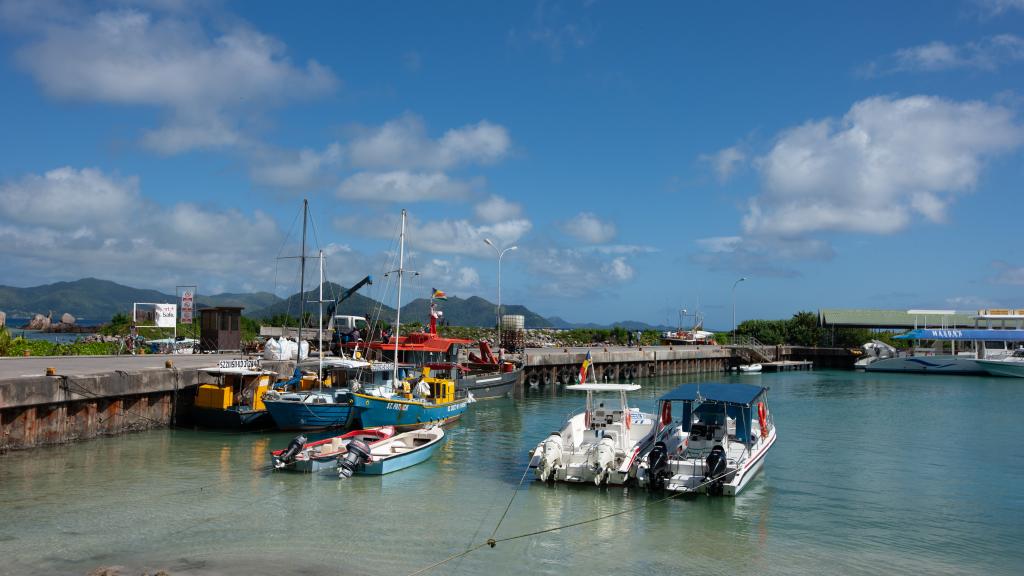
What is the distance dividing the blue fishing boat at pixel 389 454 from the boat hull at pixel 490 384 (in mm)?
17909

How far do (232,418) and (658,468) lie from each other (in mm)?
18751

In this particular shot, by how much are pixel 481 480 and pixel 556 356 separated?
4035 centimetres

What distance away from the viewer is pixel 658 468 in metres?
21.0

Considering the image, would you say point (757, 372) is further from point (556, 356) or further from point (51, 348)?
point (51, 348)

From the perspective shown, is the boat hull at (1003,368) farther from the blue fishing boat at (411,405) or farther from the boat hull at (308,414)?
the boat hull at (308,414)

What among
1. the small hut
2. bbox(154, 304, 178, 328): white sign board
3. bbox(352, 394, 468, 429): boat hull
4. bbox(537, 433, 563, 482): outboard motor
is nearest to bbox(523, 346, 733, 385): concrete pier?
bbox(352, 394, 468, 429): boat hull

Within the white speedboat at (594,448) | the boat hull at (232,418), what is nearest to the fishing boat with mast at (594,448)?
the white speedboat at (594,448)

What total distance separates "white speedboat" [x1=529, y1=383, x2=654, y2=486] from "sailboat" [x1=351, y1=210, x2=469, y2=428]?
28.9 feet

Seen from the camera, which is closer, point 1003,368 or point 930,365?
point 1003,368

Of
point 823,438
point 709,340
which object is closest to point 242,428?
point 823,438

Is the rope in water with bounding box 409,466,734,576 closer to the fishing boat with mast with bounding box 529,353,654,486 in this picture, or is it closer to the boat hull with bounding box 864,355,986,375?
the fishing boat with mast with bounding box 529,353,654,486

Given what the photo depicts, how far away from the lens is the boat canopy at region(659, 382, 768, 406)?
23.8 meters

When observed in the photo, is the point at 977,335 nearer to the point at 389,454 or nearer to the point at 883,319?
the point at 883,319

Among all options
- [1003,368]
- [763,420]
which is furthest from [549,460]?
[1003,368]
